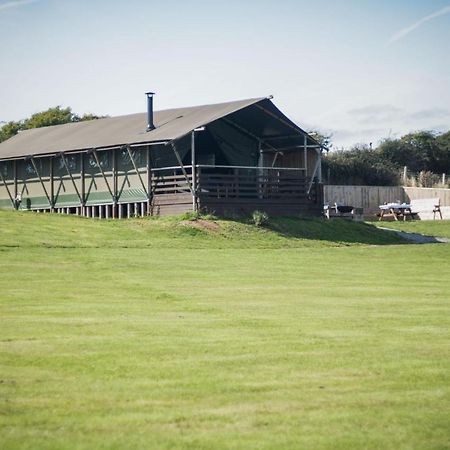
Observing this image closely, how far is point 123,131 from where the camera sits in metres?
47.7

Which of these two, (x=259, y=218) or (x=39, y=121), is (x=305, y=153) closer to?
(x=259, y=218)

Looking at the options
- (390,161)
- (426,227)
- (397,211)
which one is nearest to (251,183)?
(426,227)

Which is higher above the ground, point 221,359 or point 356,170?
point 356,170

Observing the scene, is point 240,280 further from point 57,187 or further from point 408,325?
point 57,187

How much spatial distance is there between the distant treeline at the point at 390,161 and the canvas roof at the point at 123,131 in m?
21.3

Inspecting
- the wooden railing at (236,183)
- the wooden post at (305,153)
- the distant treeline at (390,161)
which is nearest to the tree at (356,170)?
the distant treeline at (390,161)

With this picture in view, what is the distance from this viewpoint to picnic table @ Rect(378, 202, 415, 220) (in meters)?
56.5

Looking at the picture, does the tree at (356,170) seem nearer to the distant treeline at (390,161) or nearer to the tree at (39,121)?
the distant treeline at (390,161)

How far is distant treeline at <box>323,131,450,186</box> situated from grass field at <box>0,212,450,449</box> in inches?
1873

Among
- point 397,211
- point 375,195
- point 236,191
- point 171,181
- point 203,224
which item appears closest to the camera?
A: point 203,224

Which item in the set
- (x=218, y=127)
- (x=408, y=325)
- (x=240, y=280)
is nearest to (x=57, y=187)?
(x=218, y=127)

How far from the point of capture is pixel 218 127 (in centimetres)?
4597

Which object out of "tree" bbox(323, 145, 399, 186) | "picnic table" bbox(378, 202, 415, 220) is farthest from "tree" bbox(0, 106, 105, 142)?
"picnic table" bbox(378, 202, 415, 220)

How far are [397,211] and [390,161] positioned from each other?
23.1m
